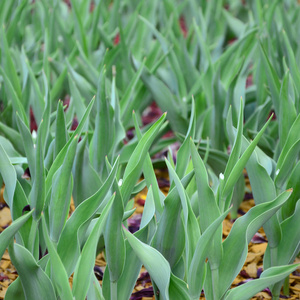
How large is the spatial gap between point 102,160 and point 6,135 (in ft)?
1.45

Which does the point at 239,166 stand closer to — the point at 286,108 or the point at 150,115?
the point at 286,108

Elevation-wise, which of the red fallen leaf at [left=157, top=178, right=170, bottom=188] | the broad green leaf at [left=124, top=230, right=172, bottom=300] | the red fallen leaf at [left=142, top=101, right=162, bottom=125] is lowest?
the red fallen leaf at [left=157, top=178, right=170, bottom=188]

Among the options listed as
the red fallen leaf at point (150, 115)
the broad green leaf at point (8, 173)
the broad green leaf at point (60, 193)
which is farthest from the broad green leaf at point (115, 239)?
the red fallen leaf at point (150, 115)

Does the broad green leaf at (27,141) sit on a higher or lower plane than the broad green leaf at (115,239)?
higher

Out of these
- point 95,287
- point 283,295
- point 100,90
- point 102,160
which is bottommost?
point 283,295

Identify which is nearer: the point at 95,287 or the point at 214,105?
the point at 95,287

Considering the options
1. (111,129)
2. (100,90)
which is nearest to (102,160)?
(111,129)

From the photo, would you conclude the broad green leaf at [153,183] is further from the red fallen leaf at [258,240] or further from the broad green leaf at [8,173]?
the red fallen leaf at [258,240]

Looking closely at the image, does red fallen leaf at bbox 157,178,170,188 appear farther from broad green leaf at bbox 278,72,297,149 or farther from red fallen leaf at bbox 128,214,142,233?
broad green leaf at bbox 278,72,297,149

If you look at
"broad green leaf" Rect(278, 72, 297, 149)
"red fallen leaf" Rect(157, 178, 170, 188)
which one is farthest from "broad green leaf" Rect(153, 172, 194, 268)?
"red fallen leaf" Rect(157, 178, 170, 188)

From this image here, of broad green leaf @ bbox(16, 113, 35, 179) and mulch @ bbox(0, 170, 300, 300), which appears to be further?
mulch @ bbox(0, 170, 300, 300)

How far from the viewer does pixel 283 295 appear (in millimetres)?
1479

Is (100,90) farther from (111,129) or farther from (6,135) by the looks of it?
(6,135)

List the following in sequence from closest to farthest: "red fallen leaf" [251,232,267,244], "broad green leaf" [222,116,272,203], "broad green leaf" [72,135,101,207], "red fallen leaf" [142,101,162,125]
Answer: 1. "broad green leaf" [222,116,272,203]
2. "broad green leaf" [72,135,101,207]
3. "red fallen leaf" [251,232,267,244]
4. "red fallen leaf" [142,101,162,125]
